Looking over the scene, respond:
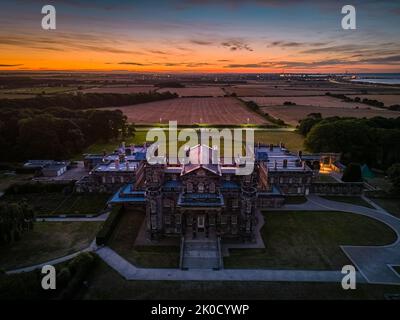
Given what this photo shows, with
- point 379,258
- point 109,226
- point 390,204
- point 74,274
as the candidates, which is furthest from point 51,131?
point 390,204

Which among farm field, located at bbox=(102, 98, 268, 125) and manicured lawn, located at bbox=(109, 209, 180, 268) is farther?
farm field, located at bbox=(102, 98, 268, 125)

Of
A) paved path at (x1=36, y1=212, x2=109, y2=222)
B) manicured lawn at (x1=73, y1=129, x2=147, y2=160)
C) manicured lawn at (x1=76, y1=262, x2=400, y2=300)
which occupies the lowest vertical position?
manicured lawn at (x1=76, y1=262, x2=400, y2=300)

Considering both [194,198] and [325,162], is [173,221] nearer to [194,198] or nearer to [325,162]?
[194,198]

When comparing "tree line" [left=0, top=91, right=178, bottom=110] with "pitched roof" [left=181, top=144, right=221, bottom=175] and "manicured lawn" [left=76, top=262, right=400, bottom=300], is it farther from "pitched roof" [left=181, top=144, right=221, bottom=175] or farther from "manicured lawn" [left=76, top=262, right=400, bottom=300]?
"manicured lawn" [left=76, top=262, right=400, bottom=300]

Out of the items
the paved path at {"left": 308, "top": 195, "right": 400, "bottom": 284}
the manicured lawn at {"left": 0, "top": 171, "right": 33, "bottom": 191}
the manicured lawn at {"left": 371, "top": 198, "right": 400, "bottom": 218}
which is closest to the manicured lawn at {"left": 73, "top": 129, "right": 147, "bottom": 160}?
the manicured lawn at {"left": 0, "top": 171, "right": 33, "bottom": 191}

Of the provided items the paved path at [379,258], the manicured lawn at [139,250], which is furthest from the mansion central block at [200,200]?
the paved path at [379,258]
